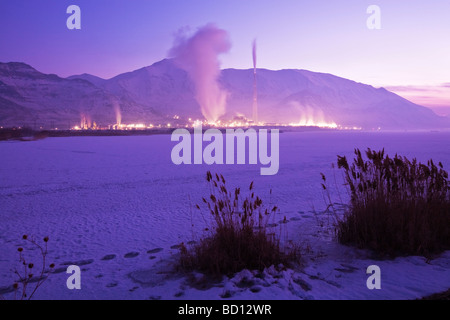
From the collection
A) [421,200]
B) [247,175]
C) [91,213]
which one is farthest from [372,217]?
[247,175]

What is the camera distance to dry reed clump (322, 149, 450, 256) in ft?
15.1

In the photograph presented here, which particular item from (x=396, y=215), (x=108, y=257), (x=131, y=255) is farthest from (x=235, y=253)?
(x=396, y=215)

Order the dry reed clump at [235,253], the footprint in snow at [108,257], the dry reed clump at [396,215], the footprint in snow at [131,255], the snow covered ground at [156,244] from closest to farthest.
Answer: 1. the snow covered ground at [156,244]
2. the dry reed clump at [235,253]
3. the dry reed clump at [396,215]
4. the footprint in snow at [108,257]
5. the footprint in snow at [131,255]

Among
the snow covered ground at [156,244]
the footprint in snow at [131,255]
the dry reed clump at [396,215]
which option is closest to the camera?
the snow covered ground at [156,244]

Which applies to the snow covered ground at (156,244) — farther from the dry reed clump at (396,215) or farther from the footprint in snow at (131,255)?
the dry reed clump at (396,215)

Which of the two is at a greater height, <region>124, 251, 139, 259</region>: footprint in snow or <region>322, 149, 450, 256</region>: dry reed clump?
<region>322, 149, 450, 256</region>: dry reed clump

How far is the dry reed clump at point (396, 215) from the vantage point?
461cm

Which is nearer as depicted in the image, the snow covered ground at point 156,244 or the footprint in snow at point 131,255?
the snow covered ground at point 156,244

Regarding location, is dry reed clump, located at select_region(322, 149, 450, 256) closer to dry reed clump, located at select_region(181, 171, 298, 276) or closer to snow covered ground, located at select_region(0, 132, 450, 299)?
snow covered ground, located at select_region(0, 132, 450, 299)

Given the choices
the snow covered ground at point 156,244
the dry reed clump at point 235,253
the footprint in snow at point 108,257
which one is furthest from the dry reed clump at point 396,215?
the footprint in snow at point 108,257

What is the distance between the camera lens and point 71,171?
47.5 ft

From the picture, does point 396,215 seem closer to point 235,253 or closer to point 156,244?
point 235,253

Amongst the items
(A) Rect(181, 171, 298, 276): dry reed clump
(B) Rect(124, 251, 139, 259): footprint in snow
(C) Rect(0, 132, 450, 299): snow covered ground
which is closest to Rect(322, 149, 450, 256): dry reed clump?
(C) Rect(0, 132, 450, 299): snow covered ground
